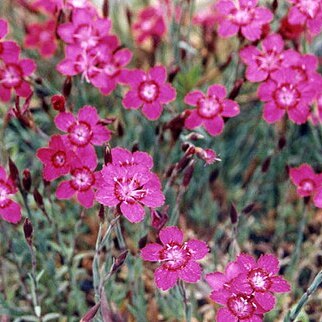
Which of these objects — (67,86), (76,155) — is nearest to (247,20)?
(67,86)

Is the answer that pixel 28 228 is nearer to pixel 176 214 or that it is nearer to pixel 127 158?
pixel 127 158

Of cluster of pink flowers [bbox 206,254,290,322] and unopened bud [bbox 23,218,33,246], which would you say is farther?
unopened bud [bbox 23,218,33,246]

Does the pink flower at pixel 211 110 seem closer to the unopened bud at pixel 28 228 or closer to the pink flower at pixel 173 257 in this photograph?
the pink flower at pixel 173 257

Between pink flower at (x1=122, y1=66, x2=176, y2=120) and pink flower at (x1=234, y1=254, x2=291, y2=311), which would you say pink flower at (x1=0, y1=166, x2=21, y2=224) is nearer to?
pink flower at (x1=122, y1=66, x2=176, y2=120)

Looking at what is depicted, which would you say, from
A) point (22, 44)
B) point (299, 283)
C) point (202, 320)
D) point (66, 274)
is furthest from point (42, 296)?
point (22, 44)

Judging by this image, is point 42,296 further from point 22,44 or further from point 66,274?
point 22,44

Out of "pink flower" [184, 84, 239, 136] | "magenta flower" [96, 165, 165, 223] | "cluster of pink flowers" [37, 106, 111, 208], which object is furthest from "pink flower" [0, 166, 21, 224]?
"pink flower" [184, 84, 239, 136]

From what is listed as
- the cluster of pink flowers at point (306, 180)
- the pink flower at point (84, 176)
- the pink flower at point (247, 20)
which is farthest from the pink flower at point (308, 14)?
the pink flower at point (84, 176)
